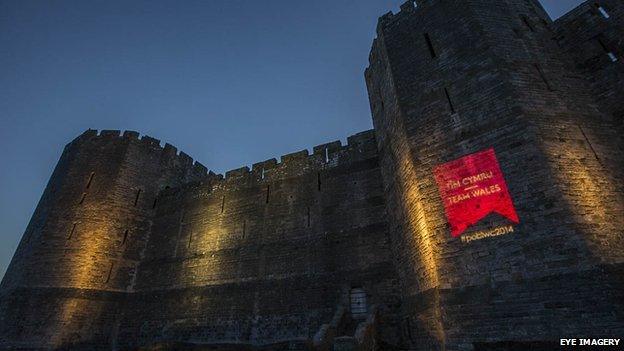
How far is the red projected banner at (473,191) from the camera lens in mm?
6195

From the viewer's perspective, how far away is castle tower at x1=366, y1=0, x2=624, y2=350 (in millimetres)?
5277

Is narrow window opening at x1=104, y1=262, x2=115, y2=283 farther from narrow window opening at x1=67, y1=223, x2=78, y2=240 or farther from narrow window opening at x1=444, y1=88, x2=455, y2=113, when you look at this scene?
narrow window opening at x1=444, y1=88, x2=455, y2=113

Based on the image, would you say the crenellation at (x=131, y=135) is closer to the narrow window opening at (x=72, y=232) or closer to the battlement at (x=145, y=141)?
the battlement at (x=145, y=141)

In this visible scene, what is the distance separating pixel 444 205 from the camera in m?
6.79

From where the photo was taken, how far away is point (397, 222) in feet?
28.7

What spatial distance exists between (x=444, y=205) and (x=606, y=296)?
2871 millimetres

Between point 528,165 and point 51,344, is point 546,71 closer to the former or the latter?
point 528,165

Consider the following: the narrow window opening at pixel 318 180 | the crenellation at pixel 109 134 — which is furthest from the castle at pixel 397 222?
the crenellation at pixel 109 134

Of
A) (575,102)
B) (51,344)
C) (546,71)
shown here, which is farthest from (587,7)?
(51,344)

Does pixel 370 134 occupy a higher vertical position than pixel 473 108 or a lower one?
higher

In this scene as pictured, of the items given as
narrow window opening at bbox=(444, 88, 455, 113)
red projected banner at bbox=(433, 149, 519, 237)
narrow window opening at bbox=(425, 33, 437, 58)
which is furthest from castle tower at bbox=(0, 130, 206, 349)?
narrow window opening at bbox=(444, 88, 455, 113)

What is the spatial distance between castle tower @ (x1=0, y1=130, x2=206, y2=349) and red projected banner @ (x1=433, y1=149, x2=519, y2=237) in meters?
12.3

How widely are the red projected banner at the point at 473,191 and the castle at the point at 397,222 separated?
3cm

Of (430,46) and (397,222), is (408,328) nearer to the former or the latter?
(397,222)
